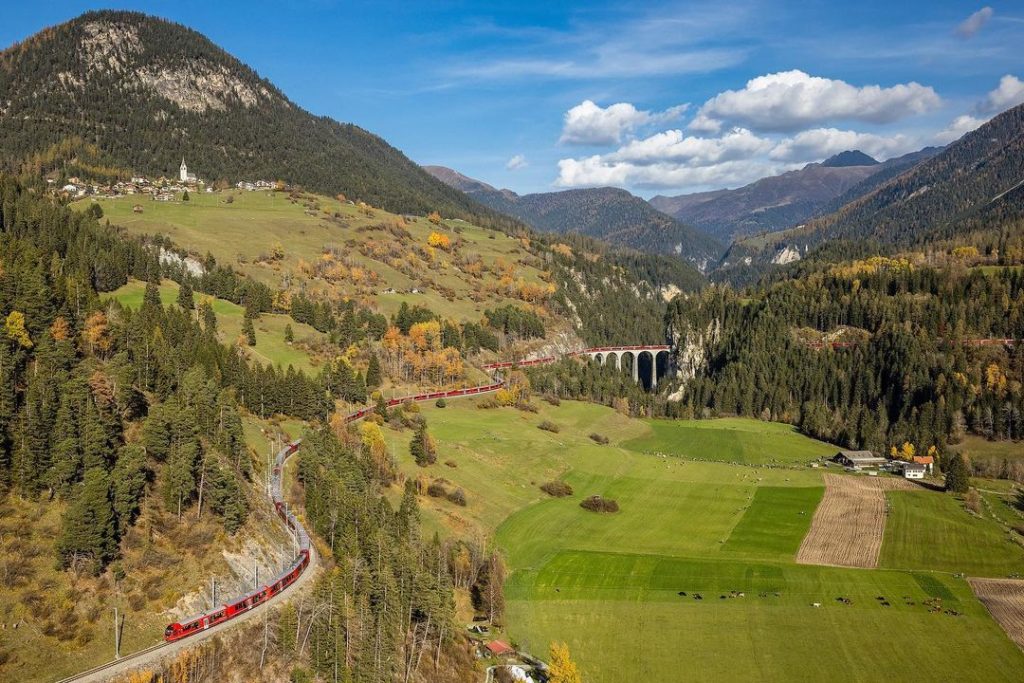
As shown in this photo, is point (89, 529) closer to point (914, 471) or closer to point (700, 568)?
→ point (700, 568)

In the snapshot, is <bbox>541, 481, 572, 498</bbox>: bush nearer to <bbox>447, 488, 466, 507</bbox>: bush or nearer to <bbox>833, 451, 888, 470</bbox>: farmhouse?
<bbox>447, 488, 466, 507</bbox>: bush

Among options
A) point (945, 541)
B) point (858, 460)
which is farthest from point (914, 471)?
point (945, 541)

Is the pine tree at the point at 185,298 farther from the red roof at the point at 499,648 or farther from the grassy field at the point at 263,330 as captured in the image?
the red roof at the point at 499,648

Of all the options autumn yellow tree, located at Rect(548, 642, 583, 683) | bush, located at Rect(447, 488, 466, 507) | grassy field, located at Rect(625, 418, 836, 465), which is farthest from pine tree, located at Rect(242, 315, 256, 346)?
autumn yellow tree, located at Rect(548, 642, 583, 683)

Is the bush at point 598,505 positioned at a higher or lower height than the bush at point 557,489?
lower

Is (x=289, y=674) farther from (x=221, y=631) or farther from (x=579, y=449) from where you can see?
(x=579, y=449)

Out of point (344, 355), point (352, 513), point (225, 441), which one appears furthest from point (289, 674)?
point (344, 355)

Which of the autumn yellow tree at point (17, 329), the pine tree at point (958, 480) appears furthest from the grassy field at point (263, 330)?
the pine tree at point (958, 480)
